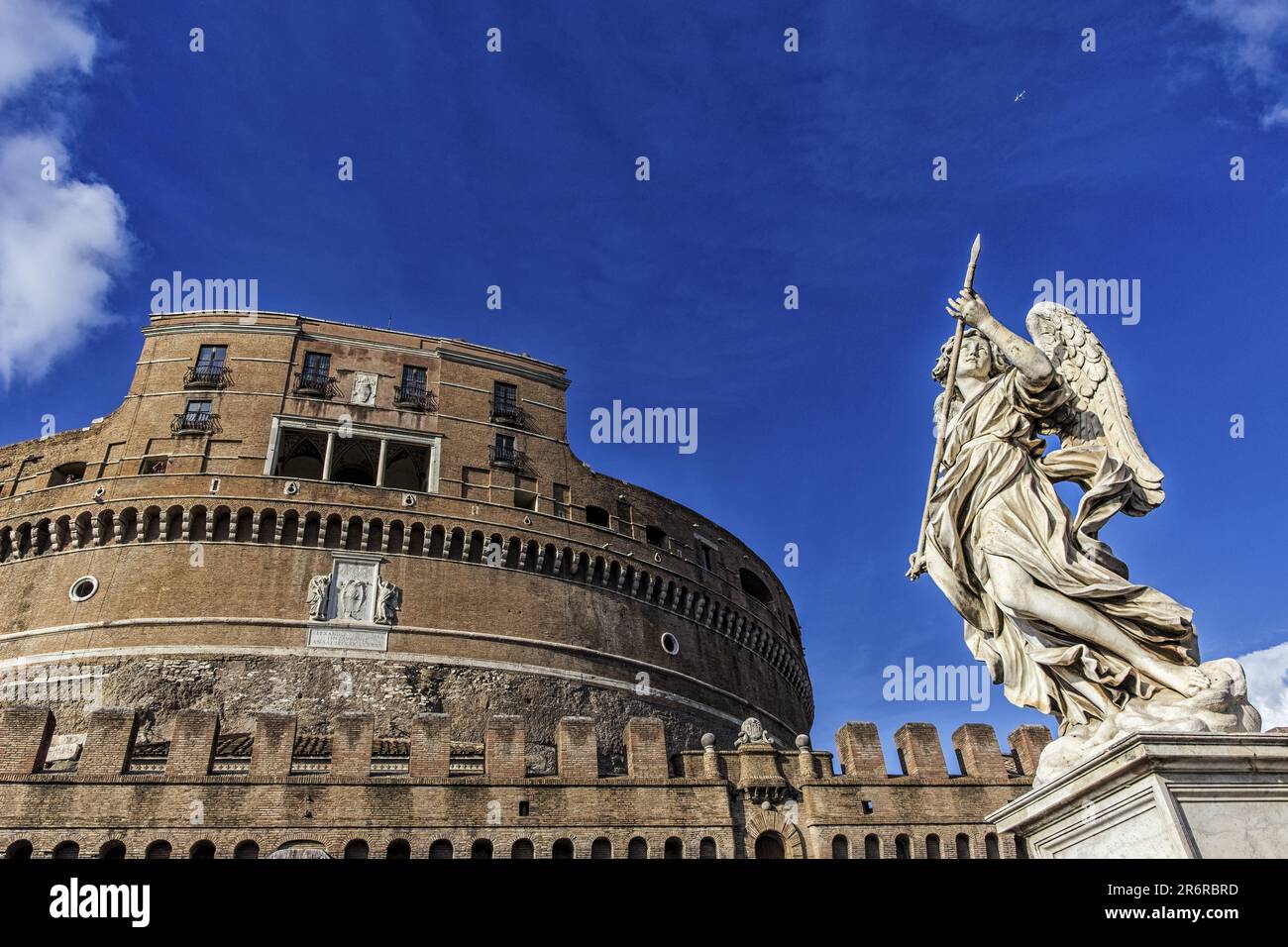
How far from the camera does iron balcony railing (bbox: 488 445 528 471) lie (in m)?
30.5

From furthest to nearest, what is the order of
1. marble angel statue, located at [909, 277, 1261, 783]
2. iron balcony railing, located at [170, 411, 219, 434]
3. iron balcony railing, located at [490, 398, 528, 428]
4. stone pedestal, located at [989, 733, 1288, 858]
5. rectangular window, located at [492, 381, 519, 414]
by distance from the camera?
rectangular window, located at [492, 381, 519, 414]
iron balcony railing, located at [490, 398, 528, 428]
iron balcony railing, located at [170, 411, 219, 434]
marble angel statue, located at [909, 277, 1261, 783]
stone pedestal, located at [989, 733, 1288, 858]

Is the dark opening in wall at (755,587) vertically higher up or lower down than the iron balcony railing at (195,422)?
lower down

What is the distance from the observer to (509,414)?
105 ft

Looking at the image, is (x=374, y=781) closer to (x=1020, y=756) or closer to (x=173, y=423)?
(x=1020, y=756)

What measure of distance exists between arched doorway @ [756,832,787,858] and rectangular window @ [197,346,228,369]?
23.1 m

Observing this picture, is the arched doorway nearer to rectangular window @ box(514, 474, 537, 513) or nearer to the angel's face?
the angel's face

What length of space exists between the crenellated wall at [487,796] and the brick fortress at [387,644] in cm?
5

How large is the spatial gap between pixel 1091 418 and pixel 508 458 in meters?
26.7

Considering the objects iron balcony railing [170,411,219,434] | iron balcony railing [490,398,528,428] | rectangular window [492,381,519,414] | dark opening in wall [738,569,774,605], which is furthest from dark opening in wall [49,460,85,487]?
dark opening in wall [738,569,774,605]

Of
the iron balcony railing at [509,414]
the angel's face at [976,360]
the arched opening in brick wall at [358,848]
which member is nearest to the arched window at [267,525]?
the iron balcony railing at [509,414]

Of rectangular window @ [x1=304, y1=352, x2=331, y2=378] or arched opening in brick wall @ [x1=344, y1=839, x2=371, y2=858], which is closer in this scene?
arched opening in brick wall @ [x1=344, y1=839, x2=371, y2=858]

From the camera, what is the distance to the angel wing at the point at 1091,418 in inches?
193

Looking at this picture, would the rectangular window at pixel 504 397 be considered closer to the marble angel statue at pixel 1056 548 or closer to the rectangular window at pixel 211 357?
the rectangular window at pixel 211 357

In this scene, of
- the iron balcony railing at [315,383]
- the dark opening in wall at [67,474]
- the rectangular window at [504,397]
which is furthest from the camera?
the rectangular window at [504,397]
